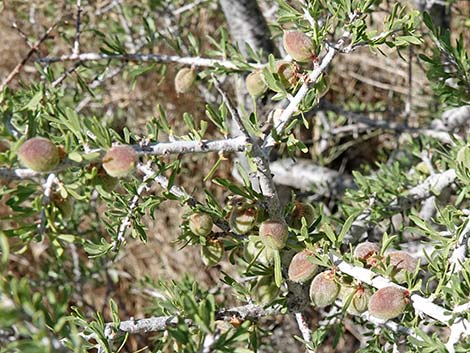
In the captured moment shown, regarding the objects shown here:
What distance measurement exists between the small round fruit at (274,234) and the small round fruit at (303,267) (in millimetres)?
37

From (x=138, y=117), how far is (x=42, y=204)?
1626mm

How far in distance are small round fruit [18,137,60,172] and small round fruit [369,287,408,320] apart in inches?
15.4

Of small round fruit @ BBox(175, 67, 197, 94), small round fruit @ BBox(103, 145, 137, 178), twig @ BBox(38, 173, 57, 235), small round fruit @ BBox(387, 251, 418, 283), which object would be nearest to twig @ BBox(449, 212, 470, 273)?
small round fruit @ BBox(387, 251, 418, 283)

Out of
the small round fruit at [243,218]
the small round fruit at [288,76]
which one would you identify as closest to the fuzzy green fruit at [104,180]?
the small round fruit at [243,218]

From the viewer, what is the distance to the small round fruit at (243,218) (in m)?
0.79

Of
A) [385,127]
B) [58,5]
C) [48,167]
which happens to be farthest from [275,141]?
[58,5]

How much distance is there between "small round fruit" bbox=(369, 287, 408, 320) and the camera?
0.69m

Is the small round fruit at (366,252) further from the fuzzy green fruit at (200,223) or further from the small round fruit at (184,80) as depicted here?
the small round fruit at (184,80)

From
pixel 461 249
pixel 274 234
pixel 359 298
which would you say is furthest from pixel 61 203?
pixel 461 249

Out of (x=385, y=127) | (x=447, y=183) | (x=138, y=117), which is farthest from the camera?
(x=138, y=117)

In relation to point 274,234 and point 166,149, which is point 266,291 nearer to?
point 274,234

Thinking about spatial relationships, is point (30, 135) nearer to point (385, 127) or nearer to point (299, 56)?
point (299, 56)

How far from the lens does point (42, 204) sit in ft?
2.51

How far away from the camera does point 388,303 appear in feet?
2.28
